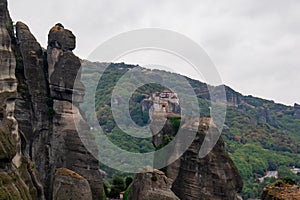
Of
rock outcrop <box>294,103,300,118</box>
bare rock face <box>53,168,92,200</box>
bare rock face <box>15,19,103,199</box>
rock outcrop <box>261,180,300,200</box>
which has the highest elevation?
rock outcrop <box>294,103,300,118</box>

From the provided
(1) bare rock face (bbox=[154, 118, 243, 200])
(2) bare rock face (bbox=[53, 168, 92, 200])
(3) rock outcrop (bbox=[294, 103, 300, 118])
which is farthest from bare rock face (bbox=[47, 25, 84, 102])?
(3) rock outcrop (bbox=[294, 103, 300, 118])

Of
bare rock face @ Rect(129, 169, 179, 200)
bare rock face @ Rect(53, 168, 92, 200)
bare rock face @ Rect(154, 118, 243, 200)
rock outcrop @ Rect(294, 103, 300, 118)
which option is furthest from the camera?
rock outcrop @ Rect(294, 103, 300, 118)

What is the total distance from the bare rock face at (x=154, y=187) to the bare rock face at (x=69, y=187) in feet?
10.2

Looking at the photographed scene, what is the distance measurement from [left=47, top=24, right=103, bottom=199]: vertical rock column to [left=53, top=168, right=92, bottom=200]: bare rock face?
5.37m

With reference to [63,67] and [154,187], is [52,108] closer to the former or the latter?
[63,67]

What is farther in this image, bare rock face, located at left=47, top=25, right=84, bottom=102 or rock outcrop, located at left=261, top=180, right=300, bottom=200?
bare rock face, located at left=47, top=25, right=84, bottom=102

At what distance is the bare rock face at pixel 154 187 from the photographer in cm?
2394

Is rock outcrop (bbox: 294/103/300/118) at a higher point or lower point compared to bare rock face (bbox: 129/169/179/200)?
higher

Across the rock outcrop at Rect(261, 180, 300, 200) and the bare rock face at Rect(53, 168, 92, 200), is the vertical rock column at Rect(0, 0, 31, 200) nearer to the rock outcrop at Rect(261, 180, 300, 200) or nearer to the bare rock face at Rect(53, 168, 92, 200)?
the bare rock face at Rect(53, 168, 92, 200)

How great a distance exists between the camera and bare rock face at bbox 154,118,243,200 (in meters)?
27.0

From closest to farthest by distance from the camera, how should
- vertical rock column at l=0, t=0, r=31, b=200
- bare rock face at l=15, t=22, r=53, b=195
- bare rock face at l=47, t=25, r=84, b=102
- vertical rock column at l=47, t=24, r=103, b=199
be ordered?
vertical rock column at l=0, t=0, r=31, b=200, vertical rock column at l=47, t=24, r=103, b=199, bare rock face at l=15, t=22, r=53, b=195, bare rock face at l=47, t=25, r=84, b=102

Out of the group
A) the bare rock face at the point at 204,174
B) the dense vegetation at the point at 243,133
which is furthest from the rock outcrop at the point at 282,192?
the dense vegetation at the point at 243,133

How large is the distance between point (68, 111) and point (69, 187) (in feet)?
28.3

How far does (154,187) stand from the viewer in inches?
951
